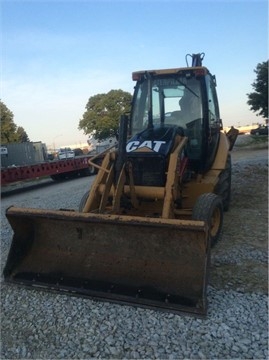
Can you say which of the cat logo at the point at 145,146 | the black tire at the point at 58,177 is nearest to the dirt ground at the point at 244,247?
the cat logo at the point at 145,146

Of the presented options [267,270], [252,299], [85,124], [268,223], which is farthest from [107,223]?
[85,124]

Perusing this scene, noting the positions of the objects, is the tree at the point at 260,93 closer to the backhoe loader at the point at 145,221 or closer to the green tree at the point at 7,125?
the green tree at the point at 7,125

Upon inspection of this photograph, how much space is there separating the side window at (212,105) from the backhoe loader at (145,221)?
18 centimetres

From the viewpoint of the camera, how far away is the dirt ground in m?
3.83

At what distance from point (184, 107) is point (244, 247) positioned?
229 centimetres

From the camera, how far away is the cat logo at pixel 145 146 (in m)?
4.79

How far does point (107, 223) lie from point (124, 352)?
1348mm

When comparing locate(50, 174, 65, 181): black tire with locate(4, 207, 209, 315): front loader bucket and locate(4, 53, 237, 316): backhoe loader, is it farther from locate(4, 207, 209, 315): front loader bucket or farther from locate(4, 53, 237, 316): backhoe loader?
locate(4, 207, 209, 315): front loader bucket

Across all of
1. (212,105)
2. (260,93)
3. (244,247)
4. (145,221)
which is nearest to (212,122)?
(212,105)

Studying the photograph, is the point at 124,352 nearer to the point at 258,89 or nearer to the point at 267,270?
the point at 267,270

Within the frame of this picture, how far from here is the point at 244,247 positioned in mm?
4793

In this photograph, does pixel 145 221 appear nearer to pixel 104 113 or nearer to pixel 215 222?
pixel 215 222

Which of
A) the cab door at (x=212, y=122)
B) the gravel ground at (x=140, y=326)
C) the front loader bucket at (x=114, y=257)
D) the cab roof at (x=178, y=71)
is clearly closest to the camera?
the gravel ground at (x=140, y=326)

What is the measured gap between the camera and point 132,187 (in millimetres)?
4594
